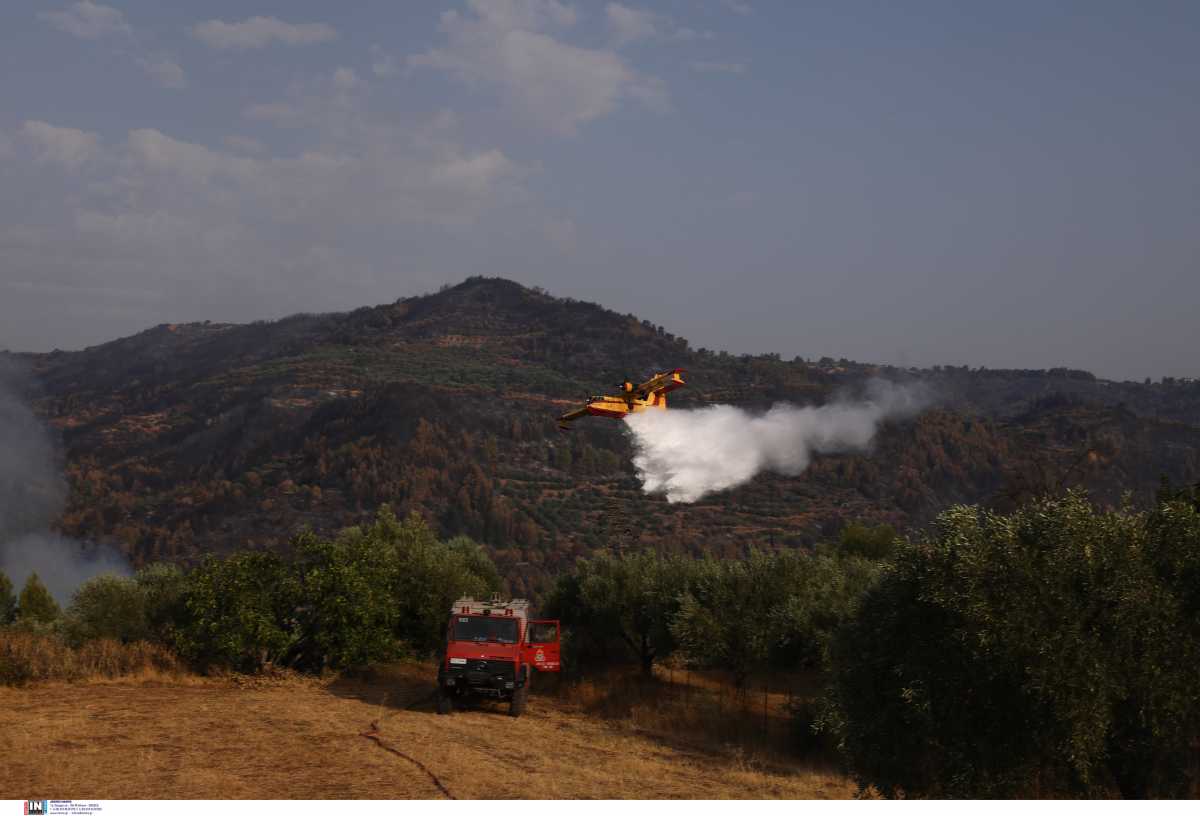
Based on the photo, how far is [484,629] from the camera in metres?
29.5

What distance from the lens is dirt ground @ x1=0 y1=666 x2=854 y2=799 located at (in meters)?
18.2

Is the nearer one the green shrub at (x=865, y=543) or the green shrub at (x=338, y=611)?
the green shrub at (x=338, y=611)

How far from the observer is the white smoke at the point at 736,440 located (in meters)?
113

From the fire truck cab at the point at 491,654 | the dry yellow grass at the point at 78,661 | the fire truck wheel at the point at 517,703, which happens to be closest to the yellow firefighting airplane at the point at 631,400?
the fire truck cab at the point at 491,654

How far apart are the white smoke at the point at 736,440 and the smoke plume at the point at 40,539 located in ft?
224

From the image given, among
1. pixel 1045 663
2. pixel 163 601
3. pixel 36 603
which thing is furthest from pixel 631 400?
pixel 36 603

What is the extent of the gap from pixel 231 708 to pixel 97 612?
15036 mm

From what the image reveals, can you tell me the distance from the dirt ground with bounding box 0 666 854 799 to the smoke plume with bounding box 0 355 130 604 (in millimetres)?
98432

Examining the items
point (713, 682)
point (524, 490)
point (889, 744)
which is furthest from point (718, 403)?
point (889, 744)

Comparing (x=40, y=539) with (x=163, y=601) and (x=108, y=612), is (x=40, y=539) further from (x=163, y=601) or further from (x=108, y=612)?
(x=163, y=601)

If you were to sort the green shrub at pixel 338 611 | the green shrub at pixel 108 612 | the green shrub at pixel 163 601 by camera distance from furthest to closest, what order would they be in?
the green shrub at pixel 108 612, the green shrub at pixel 163 601, the green shrub at pixel 338 611

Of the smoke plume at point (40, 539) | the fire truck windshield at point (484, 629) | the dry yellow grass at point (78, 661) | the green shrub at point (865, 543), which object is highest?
the fire truck windshield at point (484, 629)

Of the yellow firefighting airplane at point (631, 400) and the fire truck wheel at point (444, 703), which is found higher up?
the yellow firefighting airplane at point (631, 400)

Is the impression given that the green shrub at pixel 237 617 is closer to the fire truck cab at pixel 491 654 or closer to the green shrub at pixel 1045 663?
the fire truck cab at pixel 491 654
